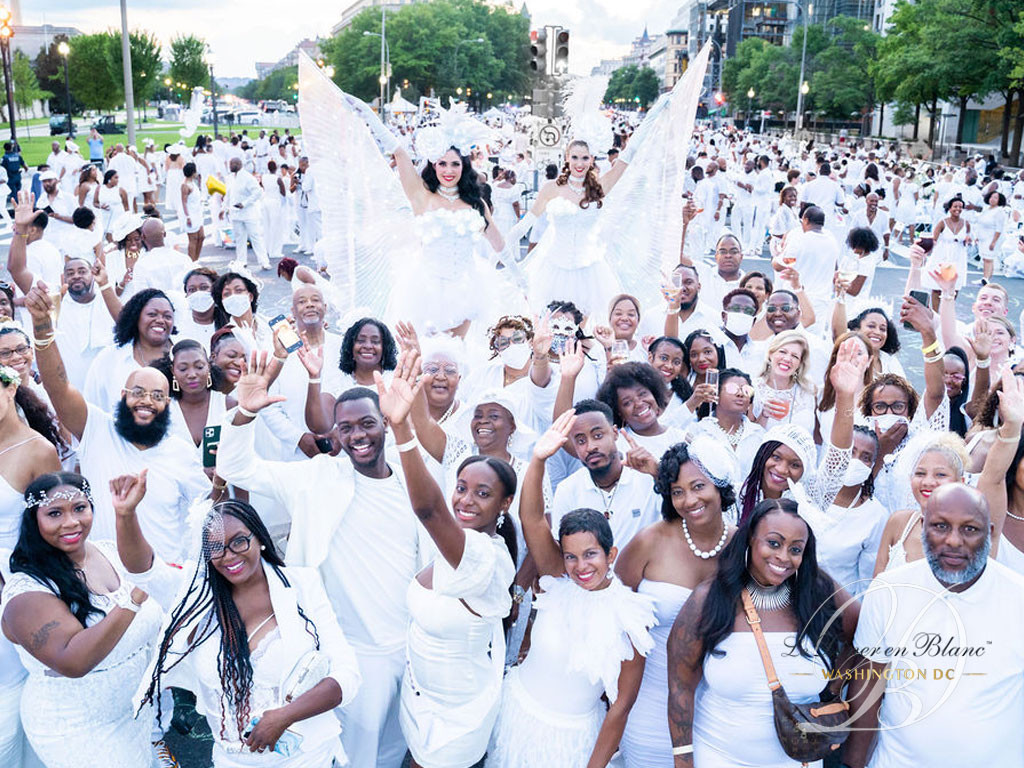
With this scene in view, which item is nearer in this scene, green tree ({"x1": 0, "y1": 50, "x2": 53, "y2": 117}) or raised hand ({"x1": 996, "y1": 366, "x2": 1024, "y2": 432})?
raised hand ({"x1": 996, "y1": 366, "x2": 1024, "y2": 432})

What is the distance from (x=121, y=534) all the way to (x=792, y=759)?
8.03ft

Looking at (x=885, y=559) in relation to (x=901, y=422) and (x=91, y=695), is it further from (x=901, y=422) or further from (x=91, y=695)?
(x=91, y=695)

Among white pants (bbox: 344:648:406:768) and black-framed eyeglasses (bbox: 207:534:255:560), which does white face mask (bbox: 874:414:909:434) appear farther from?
black-framed eyeglasses (bbox: 207:534:255:560)

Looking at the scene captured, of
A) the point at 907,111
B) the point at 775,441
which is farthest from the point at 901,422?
the point at 907,111

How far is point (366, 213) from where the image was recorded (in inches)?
262

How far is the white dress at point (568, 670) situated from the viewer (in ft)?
9.57

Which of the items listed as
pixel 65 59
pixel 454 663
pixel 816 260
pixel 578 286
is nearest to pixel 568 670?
pixel 454 663

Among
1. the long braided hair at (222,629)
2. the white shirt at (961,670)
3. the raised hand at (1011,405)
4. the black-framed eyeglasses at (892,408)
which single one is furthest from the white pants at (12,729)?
the black-framed eyeglasses at (892,408)

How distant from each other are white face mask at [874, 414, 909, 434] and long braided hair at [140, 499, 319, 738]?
8.85ft

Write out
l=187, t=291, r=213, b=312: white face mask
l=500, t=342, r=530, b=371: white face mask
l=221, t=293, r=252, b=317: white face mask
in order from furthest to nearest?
l=187, t=291, r=213, b=312: white face mask
l=221, t=293, r=252, b=317: white face mask
l=500, t=342, r=530, b=371: white face mask

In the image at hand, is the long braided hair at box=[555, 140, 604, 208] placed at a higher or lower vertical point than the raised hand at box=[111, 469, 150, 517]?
higher

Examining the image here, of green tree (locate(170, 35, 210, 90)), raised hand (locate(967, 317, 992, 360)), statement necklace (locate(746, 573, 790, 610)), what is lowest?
statement necklace (locate(746, 573, 790, 610))

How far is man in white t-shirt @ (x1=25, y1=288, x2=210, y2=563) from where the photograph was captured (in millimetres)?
3783

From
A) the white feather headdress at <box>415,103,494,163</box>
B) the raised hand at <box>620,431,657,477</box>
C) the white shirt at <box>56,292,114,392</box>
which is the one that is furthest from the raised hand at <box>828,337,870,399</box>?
the white shirt at <box>56,292,114,392</box>
